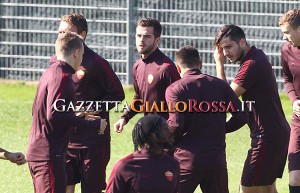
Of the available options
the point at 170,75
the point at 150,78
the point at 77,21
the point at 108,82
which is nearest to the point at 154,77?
the point at 150,78

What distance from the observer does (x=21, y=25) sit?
22.8m

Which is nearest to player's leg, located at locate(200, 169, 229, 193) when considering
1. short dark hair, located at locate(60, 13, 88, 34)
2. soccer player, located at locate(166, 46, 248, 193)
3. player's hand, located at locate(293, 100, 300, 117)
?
soccer player, located at locate(166, 46, 248, 193)

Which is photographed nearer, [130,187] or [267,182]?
[130,187]

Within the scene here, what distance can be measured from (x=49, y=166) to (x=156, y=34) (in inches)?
101

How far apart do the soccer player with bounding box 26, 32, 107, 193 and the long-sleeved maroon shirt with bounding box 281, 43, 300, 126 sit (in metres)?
2.42

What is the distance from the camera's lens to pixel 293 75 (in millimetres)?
11055

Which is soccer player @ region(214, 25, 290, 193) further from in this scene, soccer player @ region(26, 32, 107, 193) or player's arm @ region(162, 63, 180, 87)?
soccer player @ region(26, 32, 107, 193)

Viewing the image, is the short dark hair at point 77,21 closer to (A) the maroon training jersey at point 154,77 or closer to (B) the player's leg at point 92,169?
(A) the maroon training jersey at point 154,77

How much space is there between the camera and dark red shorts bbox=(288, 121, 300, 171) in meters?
10.8

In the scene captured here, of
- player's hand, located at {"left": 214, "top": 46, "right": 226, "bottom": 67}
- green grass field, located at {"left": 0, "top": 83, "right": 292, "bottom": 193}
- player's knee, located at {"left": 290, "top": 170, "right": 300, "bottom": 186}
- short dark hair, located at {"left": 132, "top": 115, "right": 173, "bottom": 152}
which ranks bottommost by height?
green grass field, located at {"left": 0, "top": 83, "right": 292, "bottom": 193}

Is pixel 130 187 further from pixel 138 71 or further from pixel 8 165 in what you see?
pixel 8 165

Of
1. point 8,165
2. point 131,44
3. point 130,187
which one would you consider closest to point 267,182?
point 130,187

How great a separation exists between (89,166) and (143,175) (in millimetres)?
3117

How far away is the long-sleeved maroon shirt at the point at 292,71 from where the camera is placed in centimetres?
1098
